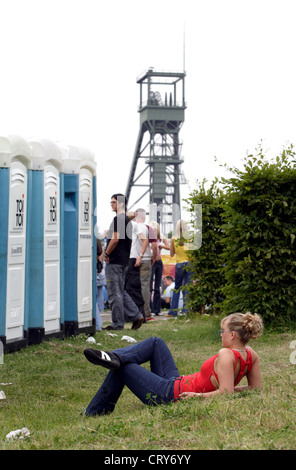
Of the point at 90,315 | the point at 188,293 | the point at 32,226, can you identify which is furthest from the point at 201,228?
the point at 32,226

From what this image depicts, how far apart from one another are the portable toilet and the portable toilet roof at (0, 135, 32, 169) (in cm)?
40

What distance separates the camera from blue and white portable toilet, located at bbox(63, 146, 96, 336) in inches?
440

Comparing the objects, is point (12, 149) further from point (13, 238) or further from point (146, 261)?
point (146, 261)

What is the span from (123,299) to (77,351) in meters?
3.00

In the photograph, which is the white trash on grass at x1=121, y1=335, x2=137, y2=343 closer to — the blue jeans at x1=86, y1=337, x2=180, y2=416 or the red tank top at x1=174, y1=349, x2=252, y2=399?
the blue jeans at x1=86, y1=337, x2=180, y2=416

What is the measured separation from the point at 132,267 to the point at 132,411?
798 cm

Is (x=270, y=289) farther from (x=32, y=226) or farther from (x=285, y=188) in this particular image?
(x=32, y=226)

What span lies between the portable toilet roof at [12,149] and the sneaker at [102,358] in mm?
3756

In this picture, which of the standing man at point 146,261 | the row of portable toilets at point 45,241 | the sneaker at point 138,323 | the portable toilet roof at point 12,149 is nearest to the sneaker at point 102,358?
the row of portable toilets at point 45,241

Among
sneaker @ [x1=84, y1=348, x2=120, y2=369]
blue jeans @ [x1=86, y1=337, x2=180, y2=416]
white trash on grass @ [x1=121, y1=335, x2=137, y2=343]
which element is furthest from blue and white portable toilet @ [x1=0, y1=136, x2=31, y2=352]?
sneaker @ [x1=84, y1=348, x2=120, y2=369]

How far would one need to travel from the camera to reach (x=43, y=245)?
33.6ft

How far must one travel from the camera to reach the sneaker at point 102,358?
595 centimetres

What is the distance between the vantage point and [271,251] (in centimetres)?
1130

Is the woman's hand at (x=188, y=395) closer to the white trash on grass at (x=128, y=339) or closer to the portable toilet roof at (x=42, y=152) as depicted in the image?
the white trash on grass at (x=128, y=339)
